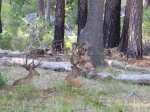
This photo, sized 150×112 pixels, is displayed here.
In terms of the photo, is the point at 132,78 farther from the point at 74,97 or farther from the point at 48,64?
the point at 48,64

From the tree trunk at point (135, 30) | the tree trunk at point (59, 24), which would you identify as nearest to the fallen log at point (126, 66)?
the tree trunk at point (135, 30)

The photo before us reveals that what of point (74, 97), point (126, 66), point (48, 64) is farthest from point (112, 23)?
point (74, 97)

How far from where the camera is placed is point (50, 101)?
641 cm

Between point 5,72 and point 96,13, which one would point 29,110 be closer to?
point 5,72

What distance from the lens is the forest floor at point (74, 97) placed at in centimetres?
596

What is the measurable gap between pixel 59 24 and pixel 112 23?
220 centimetres

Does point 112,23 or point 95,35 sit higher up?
point 112,23

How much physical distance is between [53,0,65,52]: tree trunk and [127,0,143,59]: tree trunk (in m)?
3.55

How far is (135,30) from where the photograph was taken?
40.5 ft

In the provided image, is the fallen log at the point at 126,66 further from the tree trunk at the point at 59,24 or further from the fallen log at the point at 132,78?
the tree trunk at the point at 59,24

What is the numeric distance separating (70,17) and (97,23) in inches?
511

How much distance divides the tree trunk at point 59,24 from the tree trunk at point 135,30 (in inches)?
140

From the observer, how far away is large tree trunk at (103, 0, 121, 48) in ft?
49.2

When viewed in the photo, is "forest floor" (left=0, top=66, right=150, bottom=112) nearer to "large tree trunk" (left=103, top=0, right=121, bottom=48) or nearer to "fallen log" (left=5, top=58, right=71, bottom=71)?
"fallen log" (left=5, top=58, right=71, bottom=71)
